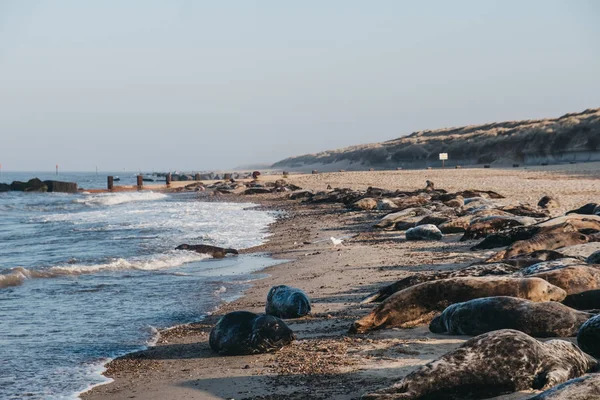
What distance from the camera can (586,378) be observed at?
A: 357 cm

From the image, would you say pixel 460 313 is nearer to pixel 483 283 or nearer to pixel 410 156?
pixel 483 283

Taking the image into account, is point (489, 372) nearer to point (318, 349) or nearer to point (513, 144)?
point (318, 349)

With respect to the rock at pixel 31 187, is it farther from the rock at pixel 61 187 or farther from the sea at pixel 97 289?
the sea at pixel 97 289

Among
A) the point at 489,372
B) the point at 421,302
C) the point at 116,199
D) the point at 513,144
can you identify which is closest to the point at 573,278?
the point at 421,302

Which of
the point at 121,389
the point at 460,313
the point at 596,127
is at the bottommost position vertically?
the point at 121,389

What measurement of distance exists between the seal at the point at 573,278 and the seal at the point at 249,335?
7.48 feet

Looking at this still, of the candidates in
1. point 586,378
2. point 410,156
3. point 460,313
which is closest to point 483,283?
point 460,313

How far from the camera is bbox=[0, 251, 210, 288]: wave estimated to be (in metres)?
11.6

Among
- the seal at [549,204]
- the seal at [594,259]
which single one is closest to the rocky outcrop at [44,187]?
the seal at [549,204]

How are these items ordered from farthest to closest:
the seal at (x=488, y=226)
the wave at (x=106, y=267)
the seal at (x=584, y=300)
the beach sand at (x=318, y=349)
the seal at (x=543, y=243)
Answer: the seal at (x=488, y=226) → the wave at (x=106, y=267) → the seal at (x=543, y=243) → the seal at (x=584, y=300) → the beach sand at (x=318, y=349)

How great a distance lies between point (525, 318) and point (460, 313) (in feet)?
1.81

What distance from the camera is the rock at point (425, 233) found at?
13891 millimetres

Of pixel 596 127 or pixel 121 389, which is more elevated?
pixel 596 127

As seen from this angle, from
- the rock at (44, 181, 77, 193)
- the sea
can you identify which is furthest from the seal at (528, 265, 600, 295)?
the rock at (44, 181, 77, 193)
